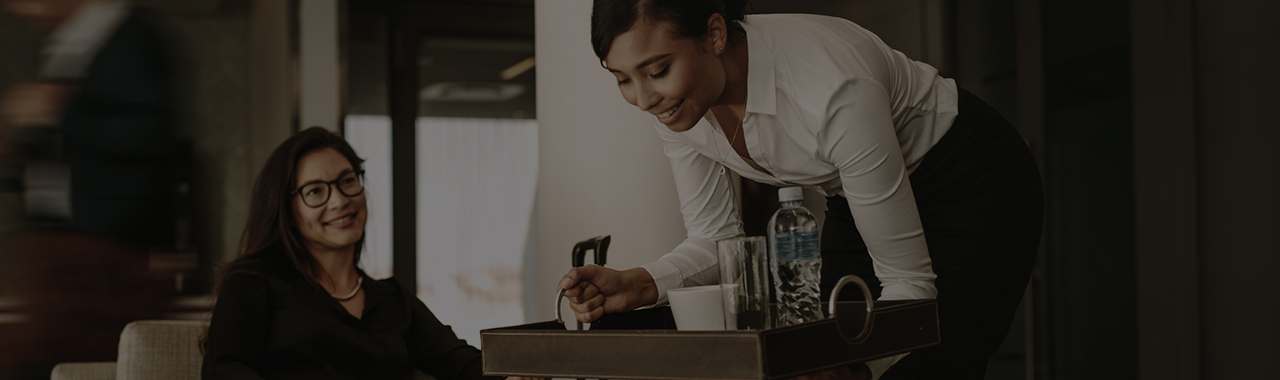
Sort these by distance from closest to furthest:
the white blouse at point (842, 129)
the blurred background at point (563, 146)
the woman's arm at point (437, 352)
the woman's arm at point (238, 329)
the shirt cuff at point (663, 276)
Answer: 1. the white blouse at point (842, 129)
2. the shirt cuff at point (663, 276)
3. the woman's arm at point (238, 329)
4. the woman's arm at point (437, 352)
5. the blurred background at point (563, 146)

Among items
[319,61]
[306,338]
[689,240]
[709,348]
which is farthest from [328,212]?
[319,61]

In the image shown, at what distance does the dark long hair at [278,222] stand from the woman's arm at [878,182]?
1.28m

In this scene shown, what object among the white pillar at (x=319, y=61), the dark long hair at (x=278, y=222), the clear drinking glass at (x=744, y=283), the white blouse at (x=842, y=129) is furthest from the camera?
the white pillar at (x=319, y=61)

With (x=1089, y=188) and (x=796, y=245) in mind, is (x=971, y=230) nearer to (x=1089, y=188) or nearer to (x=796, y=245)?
(x=796, y=245)

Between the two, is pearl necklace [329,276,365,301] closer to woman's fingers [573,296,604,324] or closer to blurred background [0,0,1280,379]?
blurred background [0,0,1280,379]

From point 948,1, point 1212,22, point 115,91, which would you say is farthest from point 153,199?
point 1212,22

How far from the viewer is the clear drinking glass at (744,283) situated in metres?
1.01

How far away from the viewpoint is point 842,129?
111 cm

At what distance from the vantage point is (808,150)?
3.94 ft

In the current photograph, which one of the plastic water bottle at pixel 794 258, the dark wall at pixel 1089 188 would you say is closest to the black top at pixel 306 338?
the plastic water bottle at pixel 794 258

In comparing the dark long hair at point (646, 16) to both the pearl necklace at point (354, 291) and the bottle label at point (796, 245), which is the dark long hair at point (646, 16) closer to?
the bottle label at point (796, 245)

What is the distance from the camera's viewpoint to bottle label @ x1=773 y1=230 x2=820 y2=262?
1.08 meters

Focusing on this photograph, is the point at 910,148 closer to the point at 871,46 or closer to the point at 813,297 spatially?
the point at 871,46

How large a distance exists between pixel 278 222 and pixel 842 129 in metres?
1.36
